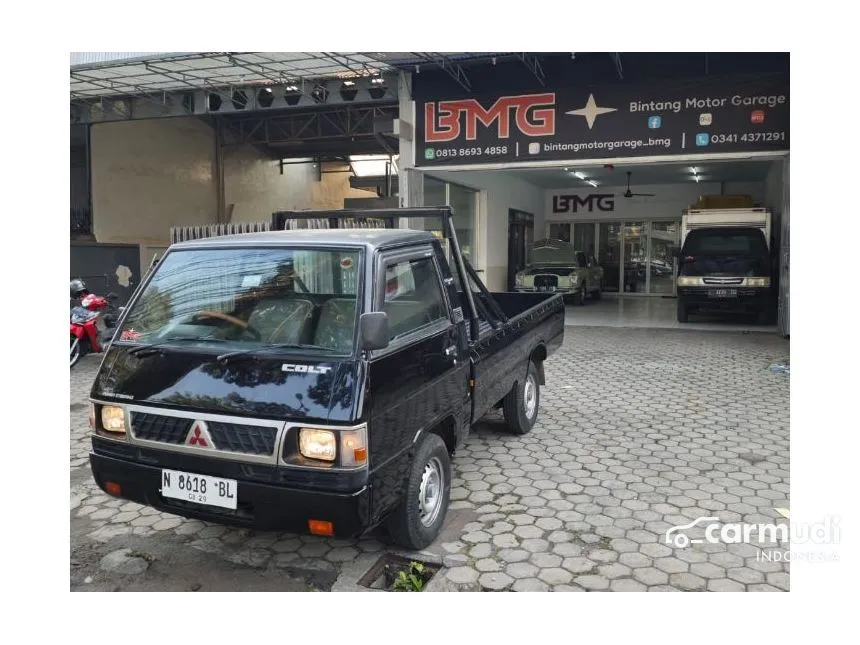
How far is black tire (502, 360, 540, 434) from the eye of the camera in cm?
554

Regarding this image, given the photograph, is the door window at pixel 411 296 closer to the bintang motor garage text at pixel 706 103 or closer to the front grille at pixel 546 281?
the bintang motor garage text at pixel 706 103

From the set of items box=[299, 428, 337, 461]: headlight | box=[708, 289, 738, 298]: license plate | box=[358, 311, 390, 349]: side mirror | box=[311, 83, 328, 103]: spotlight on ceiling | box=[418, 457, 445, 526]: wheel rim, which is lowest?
box=[418, 457, 445, 526]: wheel rim

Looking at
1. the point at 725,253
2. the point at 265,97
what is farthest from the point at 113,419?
the point at 725,253

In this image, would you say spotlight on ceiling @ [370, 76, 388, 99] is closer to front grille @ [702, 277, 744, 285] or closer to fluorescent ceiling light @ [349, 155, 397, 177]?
front grille @ [702, 277, 744, 285]

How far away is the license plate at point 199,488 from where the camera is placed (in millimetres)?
2990

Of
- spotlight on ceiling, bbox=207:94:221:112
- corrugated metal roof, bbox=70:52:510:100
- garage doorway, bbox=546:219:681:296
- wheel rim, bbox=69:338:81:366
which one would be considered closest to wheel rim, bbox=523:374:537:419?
wheel rim, bbox=69:338:81:366

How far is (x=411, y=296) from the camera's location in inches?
148

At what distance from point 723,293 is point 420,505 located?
1123 centimetres

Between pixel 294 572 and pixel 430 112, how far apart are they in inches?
391

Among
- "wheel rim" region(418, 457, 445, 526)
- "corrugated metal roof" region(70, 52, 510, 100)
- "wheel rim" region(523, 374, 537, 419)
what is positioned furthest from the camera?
"corrugated metal roof" region(70, 52, 510, 100)

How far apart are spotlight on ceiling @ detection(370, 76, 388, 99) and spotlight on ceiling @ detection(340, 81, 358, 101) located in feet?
1.01

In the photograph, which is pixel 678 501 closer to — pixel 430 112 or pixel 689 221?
pixel 430 112

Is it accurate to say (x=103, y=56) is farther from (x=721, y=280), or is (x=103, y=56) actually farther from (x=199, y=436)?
(x=721, y=280)

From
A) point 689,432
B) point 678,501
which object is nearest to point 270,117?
point 689,432
